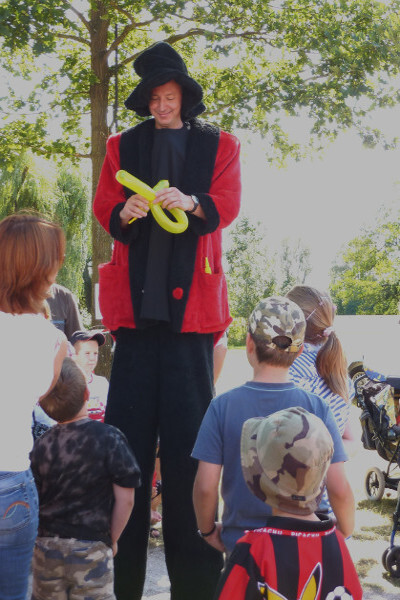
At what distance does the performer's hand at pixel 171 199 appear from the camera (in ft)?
8.45

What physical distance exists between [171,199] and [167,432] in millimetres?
803

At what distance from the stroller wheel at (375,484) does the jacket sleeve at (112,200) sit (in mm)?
3714

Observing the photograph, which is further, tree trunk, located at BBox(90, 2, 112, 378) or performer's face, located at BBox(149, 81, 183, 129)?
tree trunk, located at BBox(90, 2, 112, 378)

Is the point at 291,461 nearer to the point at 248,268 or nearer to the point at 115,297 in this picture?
the point at 115,297

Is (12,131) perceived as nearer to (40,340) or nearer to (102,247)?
(102,247)

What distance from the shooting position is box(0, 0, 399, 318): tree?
7770 millimetres

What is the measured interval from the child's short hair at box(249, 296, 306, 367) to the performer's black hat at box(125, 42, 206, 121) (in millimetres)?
897

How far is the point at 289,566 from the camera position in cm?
180

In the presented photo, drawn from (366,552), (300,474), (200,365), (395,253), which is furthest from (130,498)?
(395,253)

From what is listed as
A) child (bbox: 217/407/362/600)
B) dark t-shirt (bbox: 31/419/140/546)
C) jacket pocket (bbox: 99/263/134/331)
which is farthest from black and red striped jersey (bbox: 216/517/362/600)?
jacket pocket (bbox: 99/263/134/331)

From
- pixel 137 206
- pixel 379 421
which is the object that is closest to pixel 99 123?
pixel 379 421

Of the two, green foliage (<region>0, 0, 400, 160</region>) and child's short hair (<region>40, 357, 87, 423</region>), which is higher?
green foliage (<region>0, 0, 400, 160</region>)

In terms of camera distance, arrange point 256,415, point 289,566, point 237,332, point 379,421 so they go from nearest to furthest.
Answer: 1. point 289,566
2. point 256,415
3. point 379,421
4. point 237,332

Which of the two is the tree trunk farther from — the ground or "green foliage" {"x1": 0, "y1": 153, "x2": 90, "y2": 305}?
"green foliage" {"x1": 0, "y1": 153, "x2": 90, "y2": 305}
